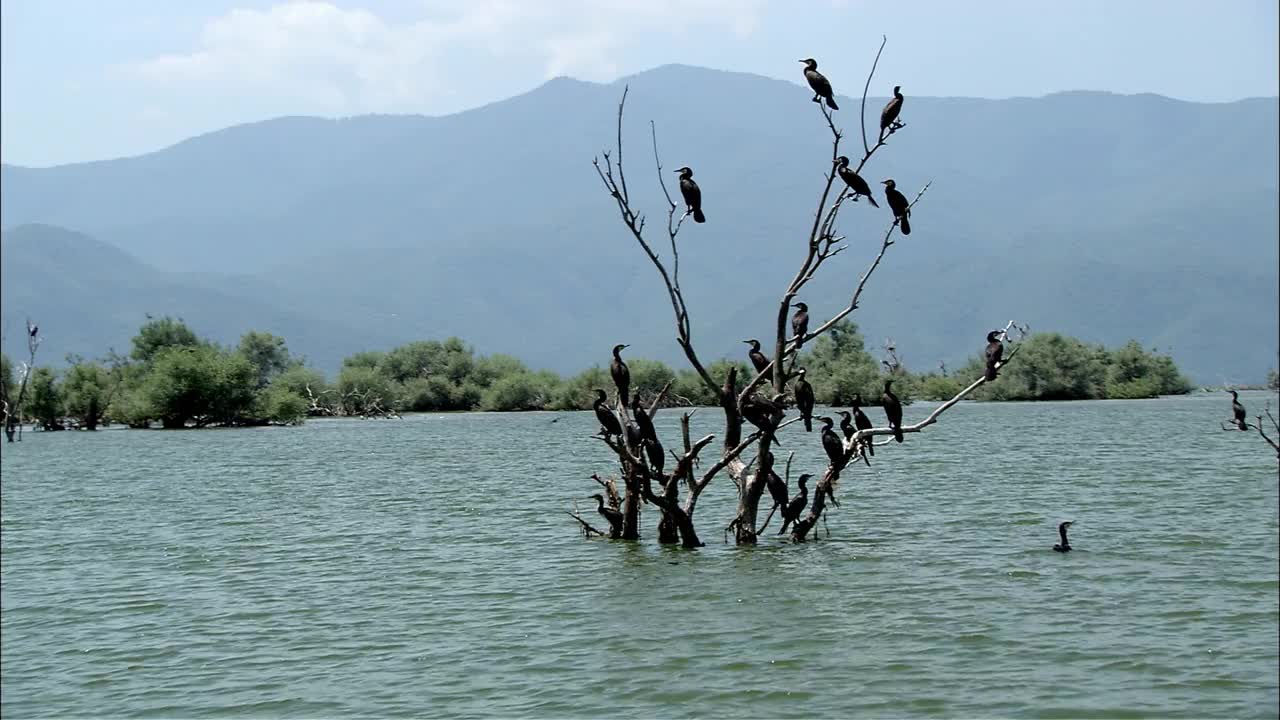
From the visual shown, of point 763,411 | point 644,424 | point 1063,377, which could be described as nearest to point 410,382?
point 1063,377

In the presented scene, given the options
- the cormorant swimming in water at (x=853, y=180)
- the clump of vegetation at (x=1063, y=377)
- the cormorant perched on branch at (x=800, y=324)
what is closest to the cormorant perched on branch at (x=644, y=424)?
the cormorant perched on branch at (x=800, y=324)

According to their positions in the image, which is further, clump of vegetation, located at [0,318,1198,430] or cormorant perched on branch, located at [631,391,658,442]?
clump of vegetation, located at [0,318,1198,430]

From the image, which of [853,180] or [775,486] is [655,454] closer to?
[775,486]

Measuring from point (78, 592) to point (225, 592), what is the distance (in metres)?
1.87

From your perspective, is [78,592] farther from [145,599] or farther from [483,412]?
[483,412]

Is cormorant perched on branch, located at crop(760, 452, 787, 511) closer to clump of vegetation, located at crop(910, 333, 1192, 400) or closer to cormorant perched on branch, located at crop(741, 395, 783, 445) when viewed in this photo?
cormorant perched on branch, located at crop(741, 395, 783, 445)

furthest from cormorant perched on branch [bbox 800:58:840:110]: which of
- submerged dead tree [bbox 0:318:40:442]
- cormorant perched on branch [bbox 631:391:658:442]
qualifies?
submerged dead tree [bbox 0:318:40:442]

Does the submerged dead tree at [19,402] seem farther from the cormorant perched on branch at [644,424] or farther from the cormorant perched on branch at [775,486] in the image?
the cormorant perched on branch at [775,486]

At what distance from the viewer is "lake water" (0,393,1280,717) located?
10977 millimetres

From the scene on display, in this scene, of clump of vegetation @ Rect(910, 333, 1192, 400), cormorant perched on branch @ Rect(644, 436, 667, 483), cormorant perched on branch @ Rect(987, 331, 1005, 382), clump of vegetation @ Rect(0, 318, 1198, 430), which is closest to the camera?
cormorant perched on branch @ Rect(987, 331, 1005, 382)

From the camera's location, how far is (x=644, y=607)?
14.3 metres

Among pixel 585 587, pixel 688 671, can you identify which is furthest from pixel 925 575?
pixel 688 671

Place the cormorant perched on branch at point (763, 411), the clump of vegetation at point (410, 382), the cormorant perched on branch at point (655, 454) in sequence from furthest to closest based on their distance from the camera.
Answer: the clump of vegetation at point (410, 382), the cormorant perched on branch at point (655, 454), the cormorant perched on branch at point (763, 411)

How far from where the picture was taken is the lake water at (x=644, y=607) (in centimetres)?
1098
